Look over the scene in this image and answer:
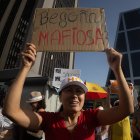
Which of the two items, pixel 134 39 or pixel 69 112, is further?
pixel 134 39

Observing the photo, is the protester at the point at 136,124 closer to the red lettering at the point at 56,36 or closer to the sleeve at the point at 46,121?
the red lettering at the point at 56,36

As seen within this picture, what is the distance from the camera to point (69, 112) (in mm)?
2344

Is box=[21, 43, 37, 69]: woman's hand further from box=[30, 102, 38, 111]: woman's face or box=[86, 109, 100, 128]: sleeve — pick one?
box=[30, 102, 38, 111]: woman's face

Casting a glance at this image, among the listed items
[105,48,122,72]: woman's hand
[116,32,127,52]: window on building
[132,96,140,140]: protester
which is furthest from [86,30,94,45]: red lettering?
[116,32,127,52]: window on building

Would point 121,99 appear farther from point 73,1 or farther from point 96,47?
point 73,1

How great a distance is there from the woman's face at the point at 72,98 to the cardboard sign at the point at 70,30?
54cm

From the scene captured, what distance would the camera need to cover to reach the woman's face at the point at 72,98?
7.59 ft

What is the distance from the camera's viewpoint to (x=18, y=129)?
11.7 feet

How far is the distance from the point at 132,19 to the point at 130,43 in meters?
6.88

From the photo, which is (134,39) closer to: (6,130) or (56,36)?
(6,130)

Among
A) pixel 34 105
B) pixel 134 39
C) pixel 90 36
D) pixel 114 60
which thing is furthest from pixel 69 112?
pixel 134 39

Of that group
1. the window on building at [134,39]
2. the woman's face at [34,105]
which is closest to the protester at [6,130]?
the woman's face at [34,105]

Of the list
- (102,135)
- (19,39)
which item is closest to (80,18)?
(102,135)

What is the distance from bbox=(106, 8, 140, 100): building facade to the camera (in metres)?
63.8
